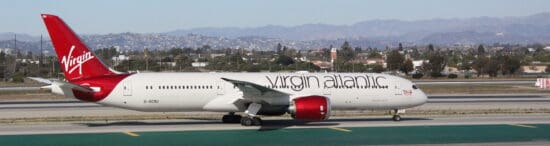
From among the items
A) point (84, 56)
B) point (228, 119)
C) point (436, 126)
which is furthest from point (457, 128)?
point (84, 56)

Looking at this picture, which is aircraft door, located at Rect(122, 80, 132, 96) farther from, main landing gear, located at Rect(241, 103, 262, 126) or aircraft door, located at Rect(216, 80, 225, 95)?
main landing gear, located at Rect(241, 103, 262, 126)

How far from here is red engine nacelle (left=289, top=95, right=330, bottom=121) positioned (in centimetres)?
2881

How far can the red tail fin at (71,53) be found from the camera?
29078 millimetres

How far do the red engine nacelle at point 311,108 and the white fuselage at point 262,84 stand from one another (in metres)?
1.27

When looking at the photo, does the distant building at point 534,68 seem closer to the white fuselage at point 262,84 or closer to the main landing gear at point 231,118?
the white fuselage at point 262,84

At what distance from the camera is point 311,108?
28797 millimetres

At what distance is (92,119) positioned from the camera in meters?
32.9

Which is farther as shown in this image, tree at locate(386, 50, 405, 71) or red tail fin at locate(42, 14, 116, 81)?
tree at locate(386, 50, 405, 71)

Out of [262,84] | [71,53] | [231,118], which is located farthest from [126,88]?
[262,84]

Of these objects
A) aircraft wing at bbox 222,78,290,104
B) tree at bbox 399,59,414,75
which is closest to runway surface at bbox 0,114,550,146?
aircraft wing at bbox 222,78,290,104

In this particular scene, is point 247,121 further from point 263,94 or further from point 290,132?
point 290,132

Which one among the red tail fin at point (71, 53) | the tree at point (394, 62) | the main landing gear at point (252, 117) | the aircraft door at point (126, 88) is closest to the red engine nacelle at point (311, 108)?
the main landing gear at point (252, 117)

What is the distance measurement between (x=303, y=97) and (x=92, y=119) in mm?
9299

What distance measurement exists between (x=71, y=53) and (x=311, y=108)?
9170 mm
